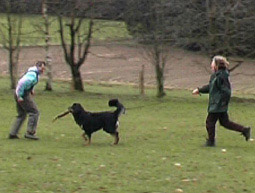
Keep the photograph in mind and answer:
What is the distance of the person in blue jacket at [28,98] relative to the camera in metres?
A: 13.0

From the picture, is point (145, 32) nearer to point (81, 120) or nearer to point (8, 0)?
point (8, 0)

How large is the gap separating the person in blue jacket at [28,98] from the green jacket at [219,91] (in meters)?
A: 3.36

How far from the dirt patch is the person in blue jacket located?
700 inches

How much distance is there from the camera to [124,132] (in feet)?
50.6

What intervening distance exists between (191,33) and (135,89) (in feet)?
16.2

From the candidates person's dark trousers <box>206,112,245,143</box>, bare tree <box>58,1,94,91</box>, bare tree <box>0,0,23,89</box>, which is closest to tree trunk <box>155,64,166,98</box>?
bare tree <box>58,1,94,91</box>

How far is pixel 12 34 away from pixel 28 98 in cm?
1453

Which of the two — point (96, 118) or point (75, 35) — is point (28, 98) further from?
point (75, 35)

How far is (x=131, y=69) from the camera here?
40.4 metres

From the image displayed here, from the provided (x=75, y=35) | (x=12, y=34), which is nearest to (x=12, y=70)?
(x=12, y=34)

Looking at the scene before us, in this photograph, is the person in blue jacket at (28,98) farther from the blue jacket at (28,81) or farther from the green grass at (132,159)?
the green grass at (132,159)

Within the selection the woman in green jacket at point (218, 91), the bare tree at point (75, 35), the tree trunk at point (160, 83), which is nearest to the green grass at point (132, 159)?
the woman in green jacket at point (218, 91)

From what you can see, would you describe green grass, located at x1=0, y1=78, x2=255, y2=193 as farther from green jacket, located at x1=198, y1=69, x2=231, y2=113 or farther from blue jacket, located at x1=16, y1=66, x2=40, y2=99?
blue jacket, located at x1=16, y1=66, x2=40, y2=99

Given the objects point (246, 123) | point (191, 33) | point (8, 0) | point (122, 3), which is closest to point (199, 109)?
point (246, 123)
